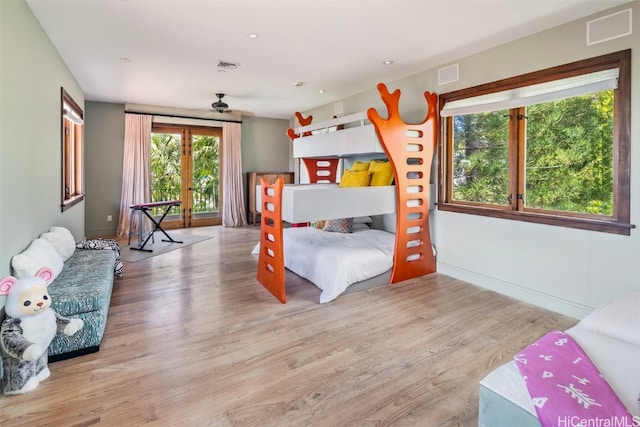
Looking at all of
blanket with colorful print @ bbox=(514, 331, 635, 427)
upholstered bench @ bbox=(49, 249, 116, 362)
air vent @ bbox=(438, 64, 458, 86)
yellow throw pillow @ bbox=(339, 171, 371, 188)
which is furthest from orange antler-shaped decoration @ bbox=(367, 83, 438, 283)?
upholstered bench @ bbox=(49, 249, 116, 362)

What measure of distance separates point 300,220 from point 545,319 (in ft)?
7.30

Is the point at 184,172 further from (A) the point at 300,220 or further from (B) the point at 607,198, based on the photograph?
(B) the point at 607,198

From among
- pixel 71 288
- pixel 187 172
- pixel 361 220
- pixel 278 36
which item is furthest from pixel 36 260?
pixel 187 172

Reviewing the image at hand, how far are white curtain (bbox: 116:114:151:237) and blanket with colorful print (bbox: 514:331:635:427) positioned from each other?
Answer: 645 centimetres

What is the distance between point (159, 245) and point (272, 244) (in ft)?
9.49

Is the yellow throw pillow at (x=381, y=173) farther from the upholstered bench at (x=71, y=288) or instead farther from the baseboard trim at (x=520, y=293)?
the upholstered bench at (x=71, y=288)

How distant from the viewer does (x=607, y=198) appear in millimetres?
2730

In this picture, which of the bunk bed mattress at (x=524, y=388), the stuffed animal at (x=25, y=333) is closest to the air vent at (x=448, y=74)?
the bunk bed mattress at (x=524, y=388)

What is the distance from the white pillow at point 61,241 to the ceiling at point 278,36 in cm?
182

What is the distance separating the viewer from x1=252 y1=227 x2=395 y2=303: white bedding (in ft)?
11.0

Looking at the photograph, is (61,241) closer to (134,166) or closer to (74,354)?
(74,354)

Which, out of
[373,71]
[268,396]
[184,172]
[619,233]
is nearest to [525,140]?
[619,233]

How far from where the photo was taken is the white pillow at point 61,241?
2943 mm

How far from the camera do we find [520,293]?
3250 mm
